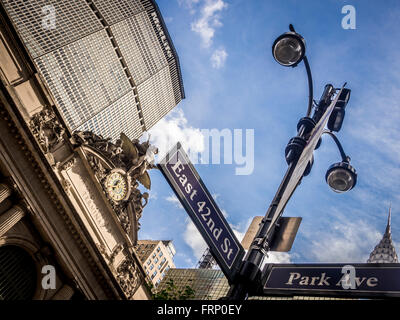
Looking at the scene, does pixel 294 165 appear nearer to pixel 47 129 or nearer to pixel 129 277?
pixel 47 129

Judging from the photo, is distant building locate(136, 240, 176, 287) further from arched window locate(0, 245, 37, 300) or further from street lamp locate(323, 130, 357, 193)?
street lamp locate(323, 130, 357, 193)

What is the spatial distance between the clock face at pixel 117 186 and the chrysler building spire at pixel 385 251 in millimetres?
123123

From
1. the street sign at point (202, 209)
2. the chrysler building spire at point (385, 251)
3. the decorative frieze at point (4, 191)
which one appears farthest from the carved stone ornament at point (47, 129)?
the chrysler building spire at point (385, 251)

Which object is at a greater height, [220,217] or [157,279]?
[157,279]

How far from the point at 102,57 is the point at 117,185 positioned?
367 ft

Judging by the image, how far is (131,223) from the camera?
28.5 metres

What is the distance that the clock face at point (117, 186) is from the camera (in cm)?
2692

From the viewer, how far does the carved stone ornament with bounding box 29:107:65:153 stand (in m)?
22.2

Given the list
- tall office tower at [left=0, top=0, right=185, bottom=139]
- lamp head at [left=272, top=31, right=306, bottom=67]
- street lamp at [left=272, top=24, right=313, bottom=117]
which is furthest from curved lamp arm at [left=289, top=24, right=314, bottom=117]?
tall office tower at [left=0, top=0, right=185, bottom=139]

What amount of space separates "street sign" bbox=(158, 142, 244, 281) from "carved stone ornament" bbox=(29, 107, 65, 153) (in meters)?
19.4

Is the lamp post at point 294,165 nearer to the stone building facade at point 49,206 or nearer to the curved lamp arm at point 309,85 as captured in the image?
the curved lamp arm at point 309,85

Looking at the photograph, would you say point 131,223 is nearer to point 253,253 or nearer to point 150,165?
point 150,165

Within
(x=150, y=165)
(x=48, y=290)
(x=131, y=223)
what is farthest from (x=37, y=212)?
(x=150, y=165)

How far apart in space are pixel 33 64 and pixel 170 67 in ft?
521
